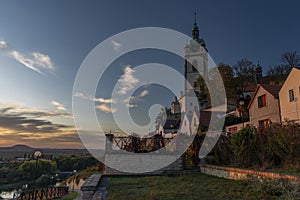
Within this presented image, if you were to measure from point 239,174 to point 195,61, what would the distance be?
121 ft

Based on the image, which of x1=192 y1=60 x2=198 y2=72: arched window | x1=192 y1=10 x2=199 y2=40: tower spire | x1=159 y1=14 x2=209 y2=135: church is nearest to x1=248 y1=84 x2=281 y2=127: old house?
x1=159 y1=14 x2=209 y2=135: church

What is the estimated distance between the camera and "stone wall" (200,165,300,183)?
4.99m

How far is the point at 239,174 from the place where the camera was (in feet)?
22.9

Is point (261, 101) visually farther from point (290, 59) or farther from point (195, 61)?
point (195, 61)

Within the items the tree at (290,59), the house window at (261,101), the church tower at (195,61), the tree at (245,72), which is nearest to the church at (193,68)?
the church tower at (195,61)

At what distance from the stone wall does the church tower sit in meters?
32.2

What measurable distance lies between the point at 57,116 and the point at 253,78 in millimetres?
28096

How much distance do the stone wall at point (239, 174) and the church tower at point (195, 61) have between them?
106 ft

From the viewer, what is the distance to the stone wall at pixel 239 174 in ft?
16.4

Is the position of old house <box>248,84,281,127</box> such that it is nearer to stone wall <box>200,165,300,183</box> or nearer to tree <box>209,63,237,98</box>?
stone wall <box>200,165,300,183</box>

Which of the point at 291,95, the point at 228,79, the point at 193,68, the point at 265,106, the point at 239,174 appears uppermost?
the point at 193,68

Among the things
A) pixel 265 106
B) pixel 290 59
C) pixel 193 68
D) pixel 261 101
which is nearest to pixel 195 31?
pixel 193 68

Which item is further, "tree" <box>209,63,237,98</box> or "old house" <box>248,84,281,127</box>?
"tree" <box>209,63,237,98</box>

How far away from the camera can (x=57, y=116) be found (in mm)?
14914
